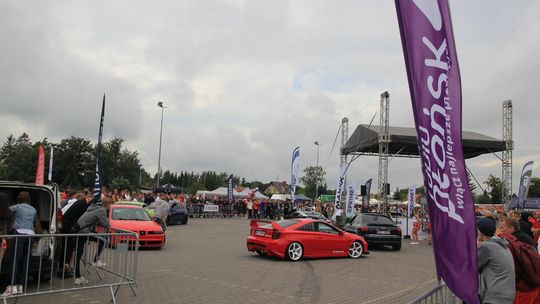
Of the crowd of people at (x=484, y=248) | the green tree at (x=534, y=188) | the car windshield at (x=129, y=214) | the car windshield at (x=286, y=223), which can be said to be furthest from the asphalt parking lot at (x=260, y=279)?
the green tree at (x=534, y=188)

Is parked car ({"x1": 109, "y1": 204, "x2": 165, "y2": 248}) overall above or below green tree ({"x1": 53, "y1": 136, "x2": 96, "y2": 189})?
below

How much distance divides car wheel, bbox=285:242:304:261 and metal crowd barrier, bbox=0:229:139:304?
5851 mm

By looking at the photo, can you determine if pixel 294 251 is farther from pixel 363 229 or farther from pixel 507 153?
pixel 507 153

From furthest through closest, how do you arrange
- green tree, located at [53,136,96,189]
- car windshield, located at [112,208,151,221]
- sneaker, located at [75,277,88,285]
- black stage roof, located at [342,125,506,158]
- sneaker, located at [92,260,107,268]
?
green tree, located at [53,136,96,189] → black stage roof, located at [342,125,506,158] → car windshield, located at [112,208,151,221] → sneaker, located at [92,260,107,268] → sneaker, located at [75,277,88,285]

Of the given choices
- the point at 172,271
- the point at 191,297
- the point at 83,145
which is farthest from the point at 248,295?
the point at 83,145

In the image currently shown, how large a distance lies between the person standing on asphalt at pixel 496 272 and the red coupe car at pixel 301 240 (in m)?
9.50

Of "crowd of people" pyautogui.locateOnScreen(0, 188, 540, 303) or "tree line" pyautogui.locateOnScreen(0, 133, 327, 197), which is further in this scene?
"tree line" pyautogui.locateOnScreen(0, 133, 327, 197)

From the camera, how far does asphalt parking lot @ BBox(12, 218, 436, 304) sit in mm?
8109

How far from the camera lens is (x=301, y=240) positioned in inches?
543

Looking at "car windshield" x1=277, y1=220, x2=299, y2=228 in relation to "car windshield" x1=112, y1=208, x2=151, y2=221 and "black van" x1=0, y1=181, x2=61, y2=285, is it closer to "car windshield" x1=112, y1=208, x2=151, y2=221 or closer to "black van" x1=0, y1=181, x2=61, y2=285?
"car windshield" x1=112, y1=208, x2=151, y2=221

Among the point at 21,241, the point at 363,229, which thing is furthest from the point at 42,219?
the point at 363,229

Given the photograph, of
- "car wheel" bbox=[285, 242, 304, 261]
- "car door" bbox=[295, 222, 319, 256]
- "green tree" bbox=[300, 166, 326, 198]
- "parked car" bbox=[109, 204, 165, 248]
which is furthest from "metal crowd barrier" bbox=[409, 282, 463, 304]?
"green tree" bbox=[300, 166, 326, 198]

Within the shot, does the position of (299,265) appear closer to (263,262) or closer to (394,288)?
(263,262)

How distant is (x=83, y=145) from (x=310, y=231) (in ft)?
350
